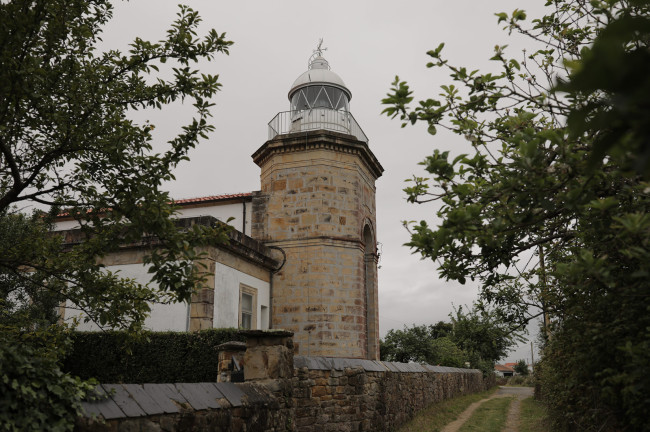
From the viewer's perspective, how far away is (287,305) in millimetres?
14602

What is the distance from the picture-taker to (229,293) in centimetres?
1267

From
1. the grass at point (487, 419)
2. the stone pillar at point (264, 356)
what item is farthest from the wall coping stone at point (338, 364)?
the grass at point (487, 419)

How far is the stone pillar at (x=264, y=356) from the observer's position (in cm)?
645

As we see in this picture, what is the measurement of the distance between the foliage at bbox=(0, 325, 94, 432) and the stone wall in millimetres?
161

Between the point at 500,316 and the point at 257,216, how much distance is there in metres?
10.6

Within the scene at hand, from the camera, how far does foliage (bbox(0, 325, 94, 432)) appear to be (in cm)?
316

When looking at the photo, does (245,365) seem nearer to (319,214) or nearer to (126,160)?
(126,160)

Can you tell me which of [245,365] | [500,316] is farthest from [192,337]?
[500,316]

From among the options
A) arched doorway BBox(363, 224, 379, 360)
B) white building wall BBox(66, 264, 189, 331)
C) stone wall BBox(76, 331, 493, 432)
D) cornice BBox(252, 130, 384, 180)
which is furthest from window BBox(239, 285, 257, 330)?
cornice BBox(252, 130, 384, 180)

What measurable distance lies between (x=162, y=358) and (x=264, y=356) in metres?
4.70

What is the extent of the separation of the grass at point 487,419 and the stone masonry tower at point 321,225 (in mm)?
3642

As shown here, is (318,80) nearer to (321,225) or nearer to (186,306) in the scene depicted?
(321,225)

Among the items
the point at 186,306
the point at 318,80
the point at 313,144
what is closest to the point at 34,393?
the point at 186,306

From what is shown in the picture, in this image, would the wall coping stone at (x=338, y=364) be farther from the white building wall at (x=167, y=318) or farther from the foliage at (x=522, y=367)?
the foliage at (x=522, y=367)
